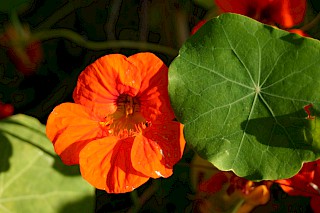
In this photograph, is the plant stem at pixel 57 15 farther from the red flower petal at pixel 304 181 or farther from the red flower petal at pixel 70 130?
the red flower petal at pixel 304 181

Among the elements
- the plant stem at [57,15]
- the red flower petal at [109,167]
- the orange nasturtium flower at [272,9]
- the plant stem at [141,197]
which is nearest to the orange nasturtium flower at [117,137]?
the red flower petal at [109,167]

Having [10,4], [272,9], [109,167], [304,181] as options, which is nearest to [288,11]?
[272,9]

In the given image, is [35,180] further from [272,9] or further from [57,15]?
[272,9]

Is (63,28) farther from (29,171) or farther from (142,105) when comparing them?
(142,105)

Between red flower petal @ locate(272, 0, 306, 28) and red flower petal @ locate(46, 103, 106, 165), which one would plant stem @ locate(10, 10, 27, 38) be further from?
red flower petal @ locate(272, 0, 306, 28)

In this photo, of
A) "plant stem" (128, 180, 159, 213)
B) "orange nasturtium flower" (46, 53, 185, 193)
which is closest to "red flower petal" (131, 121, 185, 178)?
"orange nasturtium flower" (46, 53, 185, 193)

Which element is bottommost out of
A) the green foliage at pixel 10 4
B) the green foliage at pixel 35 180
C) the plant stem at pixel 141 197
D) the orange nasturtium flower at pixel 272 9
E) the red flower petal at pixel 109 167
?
the plant stem at pixel 141 197

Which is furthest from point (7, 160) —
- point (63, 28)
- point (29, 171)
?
point (63, 28)
